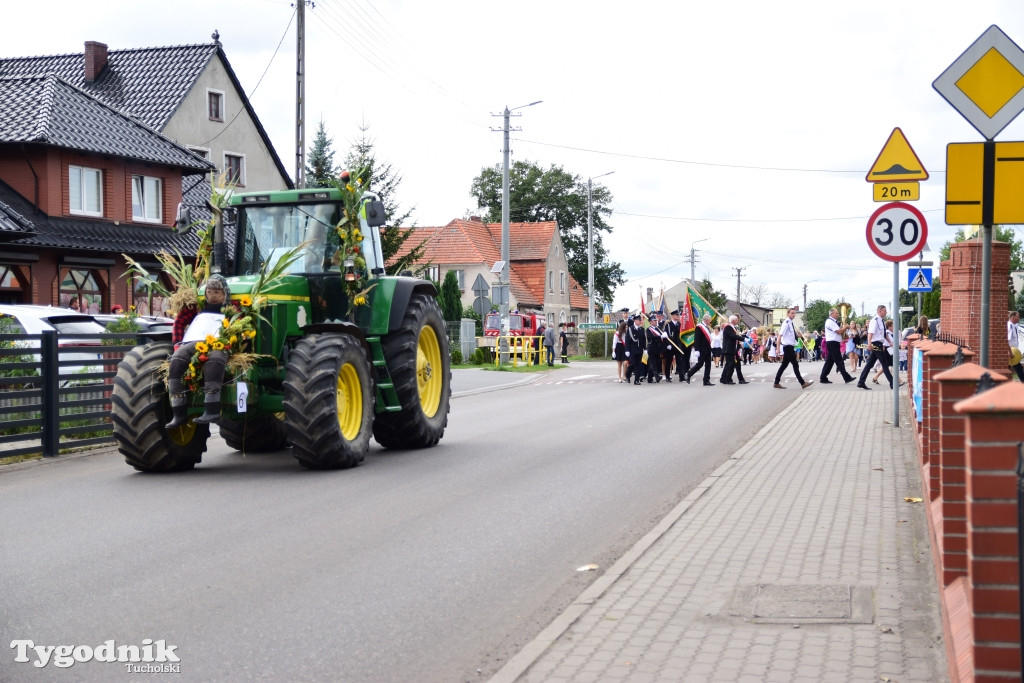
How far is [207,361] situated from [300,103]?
16808 millimetres

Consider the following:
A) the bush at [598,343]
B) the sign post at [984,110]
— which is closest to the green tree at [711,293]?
the bush at [598,343]

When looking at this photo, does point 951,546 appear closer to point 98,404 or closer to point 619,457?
point 619,457

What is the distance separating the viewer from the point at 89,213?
33.0 metres

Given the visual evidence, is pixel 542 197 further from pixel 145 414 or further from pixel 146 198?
pixel 145 414

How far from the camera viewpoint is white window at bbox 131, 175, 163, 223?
3481 centimetres

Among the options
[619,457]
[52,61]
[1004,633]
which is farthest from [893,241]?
[52,61]

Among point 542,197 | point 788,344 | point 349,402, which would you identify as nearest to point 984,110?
point 349,402

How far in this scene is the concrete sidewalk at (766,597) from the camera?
5195mm

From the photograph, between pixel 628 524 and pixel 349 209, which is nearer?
pixel 628 524

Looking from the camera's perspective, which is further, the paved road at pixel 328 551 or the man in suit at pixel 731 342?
the man in suit at pixel 731 342

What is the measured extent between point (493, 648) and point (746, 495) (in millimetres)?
4769

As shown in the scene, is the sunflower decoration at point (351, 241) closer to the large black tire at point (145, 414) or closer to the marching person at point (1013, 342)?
the large black tire at point (145, 414)

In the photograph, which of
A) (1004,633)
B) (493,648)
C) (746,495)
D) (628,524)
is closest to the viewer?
(1004,633)

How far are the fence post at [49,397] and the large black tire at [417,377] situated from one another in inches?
144
